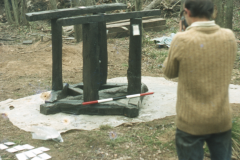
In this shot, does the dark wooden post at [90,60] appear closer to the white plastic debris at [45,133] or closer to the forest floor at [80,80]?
the forest floor at [80,80]

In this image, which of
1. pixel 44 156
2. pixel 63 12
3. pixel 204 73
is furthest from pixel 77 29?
pixel 204 73

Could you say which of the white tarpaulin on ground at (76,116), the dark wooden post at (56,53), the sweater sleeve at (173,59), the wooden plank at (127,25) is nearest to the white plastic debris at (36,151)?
the white tarpaulin on ground at (76,116)

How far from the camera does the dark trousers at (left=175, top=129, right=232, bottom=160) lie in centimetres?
215

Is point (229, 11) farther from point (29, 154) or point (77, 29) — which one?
point (29, 154)

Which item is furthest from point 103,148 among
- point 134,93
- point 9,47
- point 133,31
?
point 9,47

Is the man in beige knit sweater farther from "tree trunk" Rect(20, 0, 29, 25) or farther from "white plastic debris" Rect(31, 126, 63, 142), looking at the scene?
"tree trunk" Rect(20, 0, 29, 25)

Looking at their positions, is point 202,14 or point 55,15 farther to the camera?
point 55,15

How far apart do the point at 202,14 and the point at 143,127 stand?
262 cm

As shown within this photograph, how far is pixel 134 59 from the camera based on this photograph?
4.98 metres

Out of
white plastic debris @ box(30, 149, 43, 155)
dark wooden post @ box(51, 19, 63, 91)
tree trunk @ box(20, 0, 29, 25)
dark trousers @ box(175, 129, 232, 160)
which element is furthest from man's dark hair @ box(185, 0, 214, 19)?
tree trunk @ box(20, 0, 29, 25)

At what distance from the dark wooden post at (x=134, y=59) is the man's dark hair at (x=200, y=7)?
2757mm

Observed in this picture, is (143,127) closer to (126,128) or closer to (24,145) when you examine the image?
(126,128)

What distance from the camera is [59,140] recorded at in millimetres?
4012

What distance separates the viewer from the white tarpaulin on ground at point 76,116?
4.55 m
